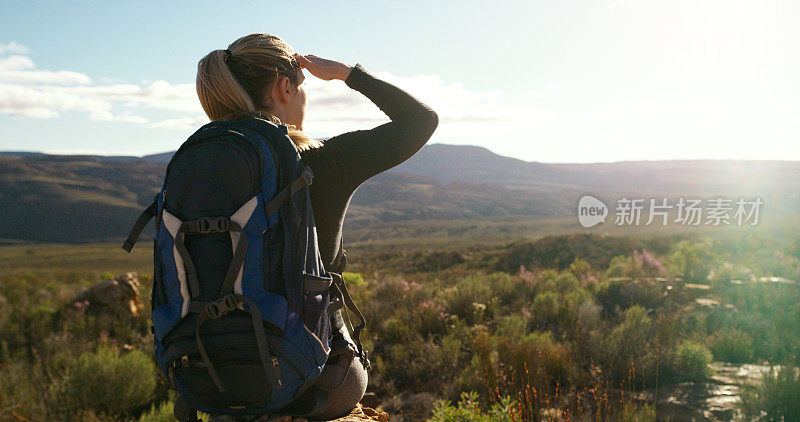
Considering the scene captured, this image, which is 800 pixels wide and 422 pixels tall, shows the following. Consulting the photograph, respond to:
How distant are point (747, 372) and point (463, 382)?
3070 mm

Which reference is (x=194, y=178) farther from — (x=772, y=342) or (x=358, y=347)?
(x=772, y=342)

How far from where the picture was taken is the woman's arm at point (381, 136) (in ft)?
6.24

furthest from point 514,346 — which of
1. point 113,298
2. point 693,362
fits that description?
point 113,298

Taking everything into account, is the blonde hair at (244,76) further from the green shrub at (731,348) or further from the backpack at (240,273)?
the green shrub at (731,348)

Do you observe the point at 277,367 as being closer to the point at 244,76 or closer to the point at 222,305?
the point at 222,305

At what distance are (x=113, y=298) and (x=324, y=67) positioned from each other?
7.90 metres

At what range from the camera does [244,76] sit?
189 centimetres

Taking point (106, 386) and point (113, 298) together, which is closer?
point (106, 386)

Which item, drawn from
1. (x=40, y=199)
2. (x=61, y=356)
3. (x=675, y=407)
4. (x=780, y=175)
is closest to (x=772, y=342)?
(x=675, y=407)

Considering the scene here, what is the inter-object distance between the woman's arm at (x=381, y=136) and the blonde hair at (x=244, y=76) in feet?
0.53

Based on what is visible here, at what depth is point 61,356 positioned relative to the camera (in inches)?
246

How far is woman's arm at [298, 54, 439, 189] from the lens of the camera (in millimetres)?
1901

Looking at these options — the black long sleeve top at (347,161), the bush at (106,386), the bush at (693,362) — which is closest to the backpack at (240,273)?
the black long sleeve top at (347,161)

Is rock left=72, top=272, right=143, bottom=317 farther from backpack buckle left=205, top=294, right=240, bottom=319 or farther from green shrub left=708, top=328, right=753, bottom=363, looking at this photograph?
green shrub left=708, top=328, right=753, bottom=363
